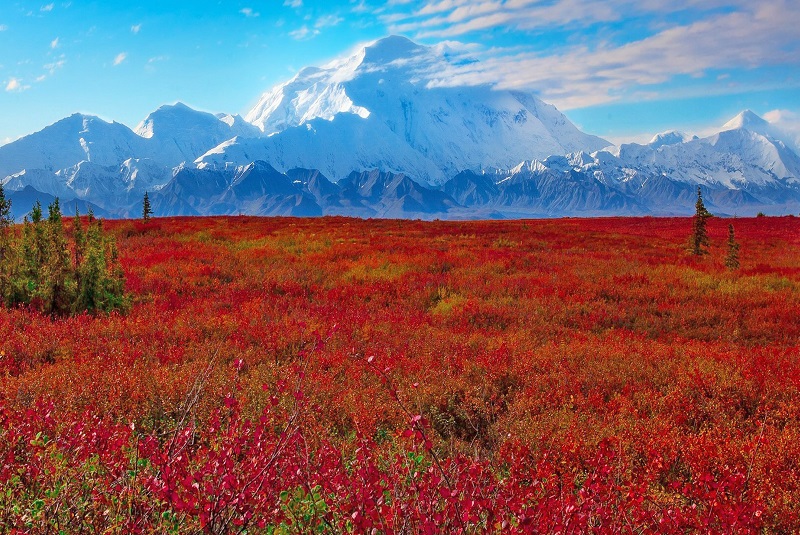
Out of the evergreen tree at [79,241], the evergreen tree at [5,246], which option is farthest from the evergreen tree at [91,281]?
the evergreen tree at [5,246]

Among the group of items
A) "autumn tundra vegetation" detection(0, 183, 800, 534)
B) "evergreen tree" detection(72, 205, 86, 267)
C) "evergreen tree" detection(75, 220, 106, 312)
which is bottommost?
"autumn tundra vegetation" detection(0, 183, 800, 534)

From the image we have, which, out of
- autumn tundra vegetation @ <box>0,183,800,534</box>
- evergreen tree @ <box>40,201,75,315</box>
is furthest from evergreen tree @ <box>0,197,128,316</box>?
autumn tundra vegetation @ <box>0,183,800,534</box>

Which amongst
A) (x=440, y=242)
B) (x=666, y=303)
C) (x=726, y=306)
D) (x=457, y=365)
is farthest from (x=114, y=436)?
(x=440, y=242)

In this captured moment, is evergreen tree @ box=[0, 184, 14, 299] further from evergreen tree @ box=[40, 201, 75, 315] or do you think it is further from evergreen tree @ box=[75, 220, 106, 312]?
evergreen tree @ box=[75, 220, 106, 312]

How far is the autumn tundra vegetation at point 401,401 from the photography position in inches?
135

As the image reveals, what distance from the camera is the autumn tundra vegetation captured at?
135 inches

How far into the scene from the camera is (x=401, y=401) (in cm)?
605

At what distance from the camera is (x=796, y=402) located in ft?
23.7

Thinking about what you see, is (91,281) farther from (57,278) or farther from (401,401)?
(401,401)

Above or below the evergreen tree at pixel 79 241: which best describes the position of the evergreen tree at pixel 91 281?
below

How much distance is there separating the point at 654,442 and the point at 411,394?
2.93 metres

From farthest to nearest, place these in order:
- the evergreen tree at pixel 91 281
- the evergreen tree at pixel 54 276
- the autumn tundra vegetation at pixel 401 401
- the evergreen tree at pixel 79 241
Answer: the evergreen tree at pixel 79 241
the evergreen tree at pixel 91 281
the evergreen tree at pixel 54 276
the autumn tundra vegetation at pixel 401 401

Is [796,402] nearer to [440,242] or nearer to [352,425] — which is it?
[352,425]

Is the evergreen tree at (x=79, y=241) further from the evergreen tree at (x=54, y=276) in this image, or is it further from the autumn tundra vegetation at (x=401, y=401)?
the autumn tundra vegetation at (x=401, y=401)
